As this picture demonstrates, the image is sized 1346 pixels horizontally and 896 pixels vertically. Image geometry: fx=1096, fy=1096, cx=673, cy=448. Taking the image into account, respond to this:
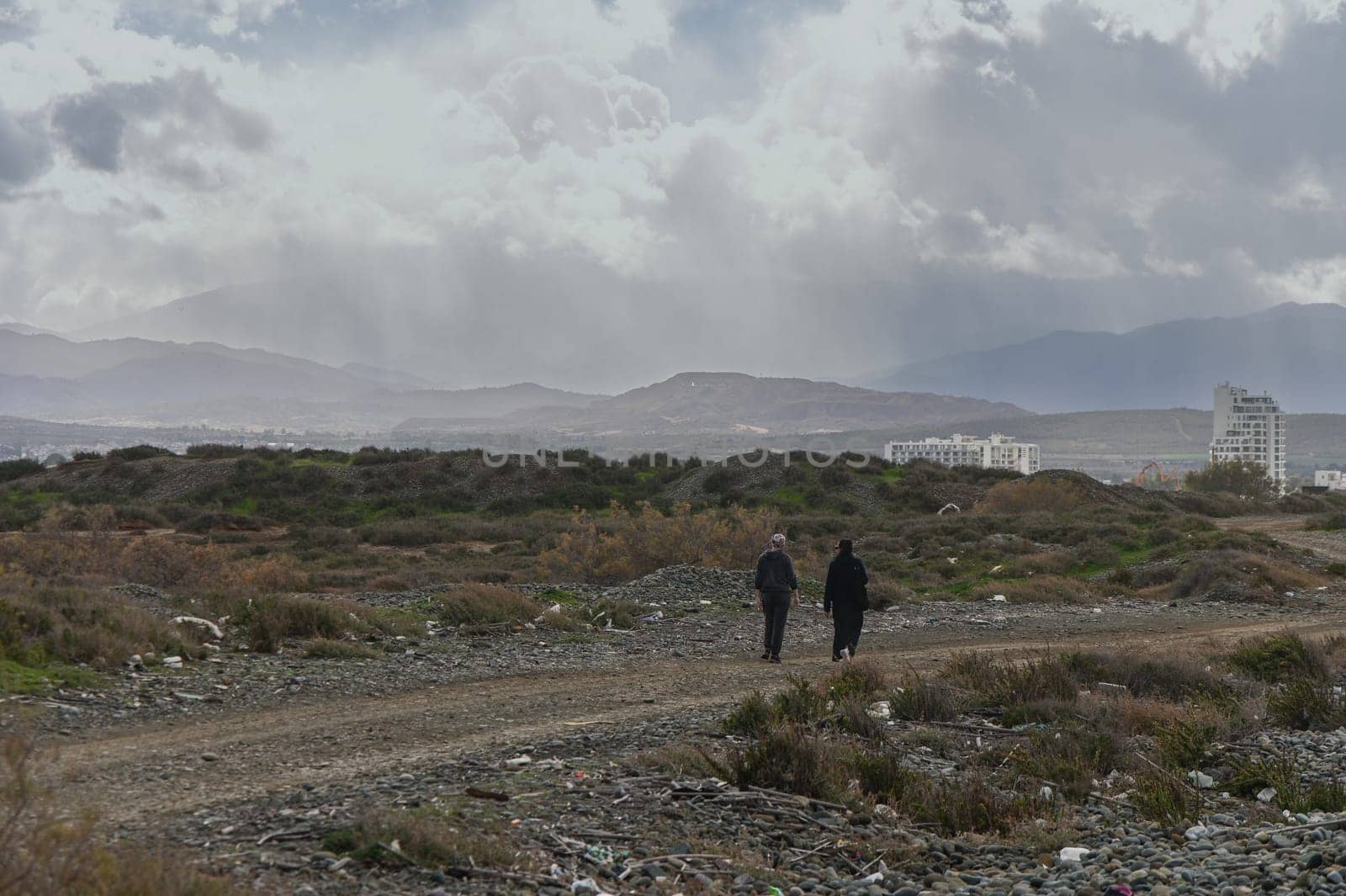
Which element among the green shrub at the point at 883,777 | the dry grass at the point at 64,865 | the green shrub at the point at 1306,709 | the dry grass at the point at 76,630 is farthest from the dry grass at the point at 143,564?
the green shrub at the point at 1306,709

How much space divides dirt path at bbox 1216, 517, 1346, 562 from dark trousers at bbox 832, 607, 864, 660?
67.8ft

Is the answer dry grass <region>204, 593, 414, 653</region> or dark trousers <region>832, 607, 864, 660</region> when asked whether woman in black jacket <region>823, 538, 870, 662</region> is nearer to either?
dark trousers <region>832, 607, 864, 660</region>

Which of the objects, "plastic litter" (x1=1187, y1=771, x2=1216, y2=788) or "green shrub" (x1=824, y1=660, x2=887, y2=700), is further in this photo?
"green shrub" (x1=824, y1=660, x2=887, y2=700)

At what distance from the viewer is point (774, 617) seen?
16.1 metres

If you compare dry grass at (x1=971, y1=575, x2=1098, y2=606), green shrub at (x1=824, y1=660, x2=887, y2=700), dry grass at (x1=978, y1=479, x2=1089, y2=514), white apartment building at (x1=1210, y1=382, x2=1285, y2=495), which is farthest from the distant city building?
green shrub at (x1=824, y1=660, x2=887, y2=700)

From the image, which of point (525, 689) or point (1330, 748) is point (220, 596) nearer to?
point (525, 689)

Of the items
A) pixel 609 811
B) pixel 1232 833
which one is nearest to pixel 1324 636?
pixel 1232 833

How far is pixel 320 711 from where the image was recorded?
11172mm

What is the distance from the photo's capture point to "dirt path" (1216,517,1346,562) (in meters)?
33.4

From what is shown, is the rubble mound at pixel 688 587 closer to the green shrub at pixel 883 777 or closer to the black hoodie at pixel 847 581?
the black hoodie at pixel 847 581

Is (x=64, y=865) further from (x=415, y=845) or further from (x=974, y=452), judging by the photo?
(x=974, y=452)

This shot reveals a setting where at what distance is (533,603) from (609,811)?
11579 mm

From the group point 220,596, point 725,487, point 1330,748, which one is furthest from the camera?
point 725,487

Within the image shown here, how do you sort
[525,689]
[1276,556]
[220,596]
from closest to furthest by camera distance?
[525,689], [220,596], [1276,556]
